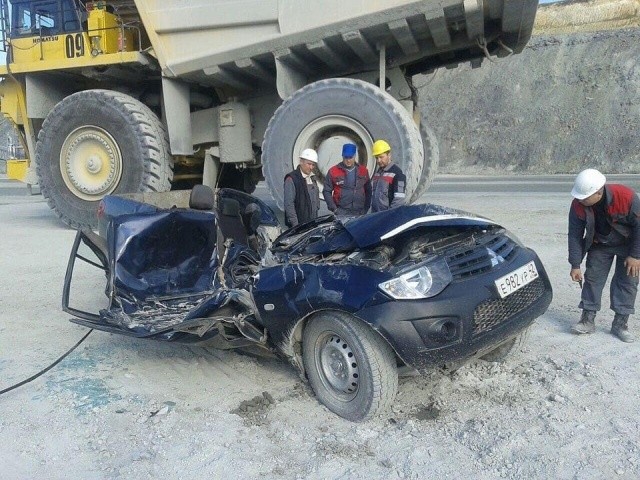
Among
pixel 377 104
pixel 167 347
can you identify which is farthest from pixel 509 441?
pixel 377 104

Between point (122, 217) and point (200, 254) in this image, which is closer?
point (122, 217)

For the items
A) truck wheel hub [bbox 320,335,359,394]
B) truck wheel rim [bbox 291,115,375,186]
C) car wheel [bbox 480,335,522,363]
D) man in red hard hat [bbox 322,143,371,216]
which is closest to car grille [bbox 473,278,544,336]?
car wheel [bbox 480,335,522,363]

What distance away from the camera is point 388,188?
621cm

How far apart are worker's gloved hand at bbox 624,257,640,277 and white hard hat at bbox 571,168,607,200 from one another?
59cm

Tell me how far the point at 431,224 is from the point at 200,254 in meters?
2.12

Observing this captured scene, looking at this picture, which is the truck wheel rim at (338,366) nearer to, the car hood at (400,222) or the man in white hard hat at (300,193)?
the car hood at (400,222)

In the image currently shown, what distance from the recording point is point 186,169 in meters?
10.0

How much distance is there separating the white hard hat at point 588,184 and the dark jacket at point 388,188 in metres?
2.23

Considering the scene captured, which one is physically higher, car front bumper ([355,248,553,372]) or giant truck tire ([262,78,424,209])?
giant truck tire ([262,78,424,209])

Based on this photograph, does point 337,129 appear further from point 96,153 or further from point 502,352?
point 502,352

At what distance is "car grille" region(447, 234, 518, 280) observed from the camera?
3.23 meters

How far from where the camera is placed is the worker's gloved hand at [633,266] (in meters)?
4.21

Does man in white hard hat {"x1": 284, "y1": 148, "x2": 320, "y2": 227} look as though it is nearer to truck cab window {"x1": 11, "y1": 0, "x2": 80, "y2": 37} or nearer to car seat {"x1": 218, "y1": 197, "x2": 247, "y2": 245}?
car seat {"x1": 218, "y1": 197, "x2": 247, "y2": 245}

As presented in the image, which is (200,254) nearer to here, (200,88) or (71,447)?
(71,447)
